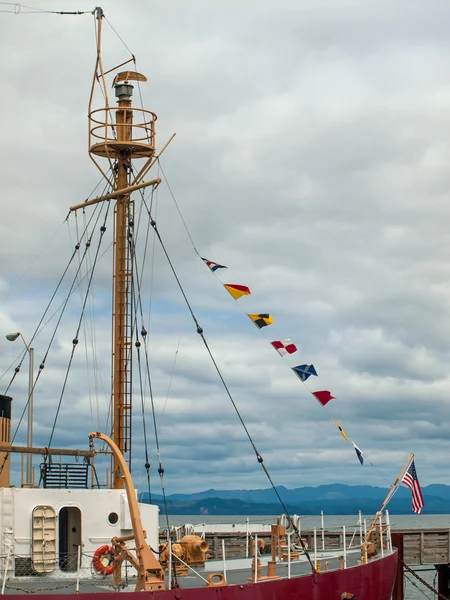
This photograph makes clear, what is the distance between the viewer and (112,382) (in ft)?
112

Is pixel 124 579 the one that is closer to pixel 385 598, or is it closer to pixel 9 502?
pixel 9 502

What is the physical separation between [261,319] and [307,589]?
31.5 ft

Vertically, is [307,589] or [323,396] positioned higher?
[323,396]

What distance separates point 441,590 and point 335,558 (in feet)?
33.8

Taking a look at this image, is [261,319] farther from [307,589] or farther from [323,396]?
[307,589]

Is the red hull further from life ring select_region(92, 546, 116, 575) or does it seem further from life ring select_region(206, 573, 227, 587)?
life ring select_region(92, 546, 116, 575)

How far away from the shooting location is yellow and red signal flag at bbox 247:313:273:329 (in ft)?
112

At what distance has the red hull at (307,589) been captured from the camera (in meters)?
25.2

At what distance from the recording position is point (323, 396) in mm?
33531

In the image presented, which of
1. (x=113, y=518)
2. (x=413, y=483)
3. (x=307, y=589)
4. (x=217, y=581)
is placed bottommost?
(x=307, y=589)

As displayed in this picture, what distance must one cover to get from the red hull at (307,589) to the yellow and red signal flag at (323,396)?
5202 millimetres

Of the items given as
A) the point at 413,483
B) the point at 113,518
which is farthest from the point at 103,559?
the point at 413,483

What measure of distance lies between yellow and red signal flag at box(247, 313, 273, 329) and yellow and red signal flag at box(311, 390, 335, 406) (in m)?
2.82

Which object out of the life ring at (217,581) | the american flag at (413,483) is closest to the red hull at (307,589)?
the life ring at (217,581)
